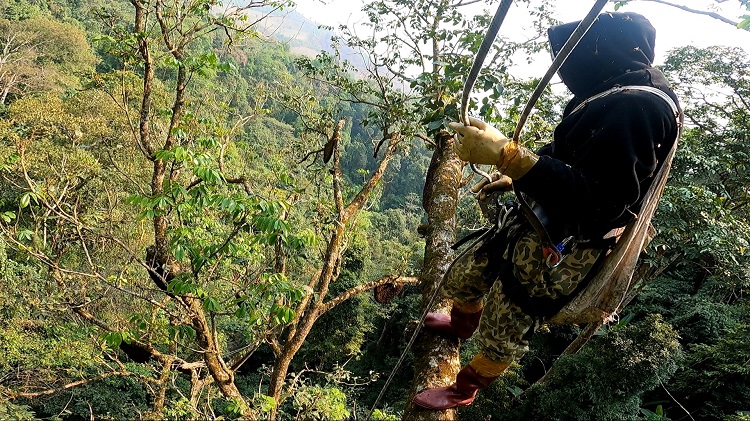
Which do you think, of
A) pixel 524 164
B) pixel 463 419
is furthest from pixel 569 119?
pixel 463 419

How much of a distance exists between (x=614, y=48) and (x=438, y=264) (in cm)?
131

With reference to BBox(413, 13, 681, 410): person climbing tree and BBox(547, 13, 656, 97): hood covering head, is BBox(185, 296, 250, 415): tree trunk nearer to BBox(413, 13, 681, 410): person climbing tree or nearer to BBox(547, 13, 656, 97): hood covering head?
BBox(413, 13, 681, 410): person climbing tree

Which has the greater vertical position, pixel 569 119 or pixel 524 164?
pixel 569 119

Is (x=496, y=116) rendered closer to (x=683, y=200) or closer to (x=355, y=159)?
(x=683, y=200)

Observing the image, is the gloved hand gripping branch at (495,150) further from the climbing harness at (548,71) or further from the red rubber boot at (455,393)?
the red rubber boot at (455,393)

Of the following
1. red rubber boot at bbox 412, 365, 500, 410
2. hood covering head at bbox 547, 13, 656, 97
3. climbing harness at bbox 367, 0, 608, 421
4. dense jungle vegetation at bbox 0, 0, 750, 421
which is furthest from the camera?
dense jungle vegetation at bbox 0, 0, 750, 421

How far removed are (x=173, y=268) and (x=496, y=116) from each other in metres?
3.40

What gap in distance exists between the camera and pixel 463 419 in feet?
26.6

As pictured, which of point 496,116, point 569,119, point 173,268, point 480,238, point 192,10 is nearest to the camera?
point 569,119

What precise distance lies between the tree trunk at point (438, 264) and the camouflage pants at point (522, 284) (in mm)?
257

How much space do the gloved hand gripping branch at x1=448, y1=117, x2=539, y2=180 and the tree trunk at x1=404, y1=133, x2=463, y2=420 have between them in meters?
0.96

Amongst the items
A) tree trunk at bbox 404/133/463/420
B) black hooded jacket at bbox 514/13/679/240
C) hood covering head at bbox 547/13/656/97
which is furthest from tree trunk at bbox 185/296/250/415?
hood covering head at bbox 547/13/656/97

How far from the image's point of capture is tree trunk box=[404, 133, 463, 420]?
5.93 ft

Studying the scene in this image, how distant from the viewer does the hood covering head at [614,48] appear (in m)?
1.41
